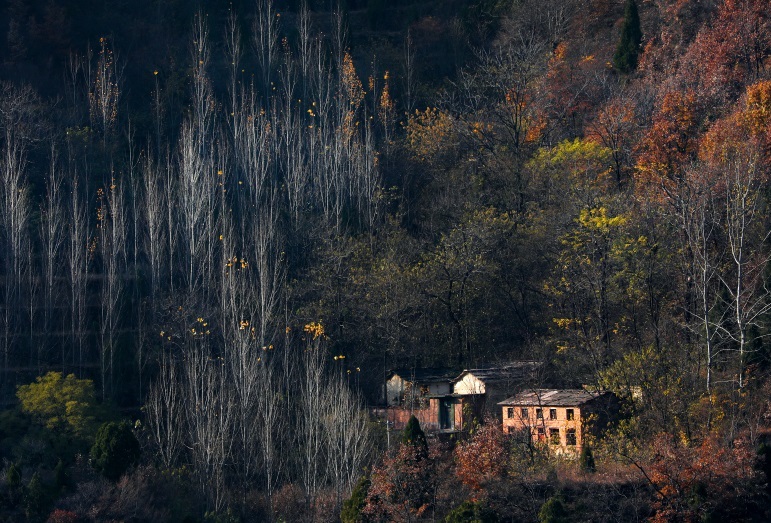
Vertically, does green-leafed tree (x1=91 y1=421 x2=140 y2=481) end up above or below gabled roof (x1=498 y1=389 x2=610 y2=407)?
Answer: below

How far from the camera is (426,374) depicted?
123 ft

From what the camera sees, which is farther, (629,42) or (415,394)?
(629,42)

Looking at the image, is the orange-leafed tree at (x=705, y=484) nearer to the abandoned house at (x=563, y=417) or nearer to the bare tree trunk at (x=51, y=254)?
the abandoned house at (x=563, y=417)

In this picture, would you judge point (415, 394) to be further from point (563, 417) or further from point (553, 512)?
point (553, 512)

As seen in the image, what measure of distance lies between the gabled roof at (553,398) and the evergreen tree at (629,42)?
22.8 meters

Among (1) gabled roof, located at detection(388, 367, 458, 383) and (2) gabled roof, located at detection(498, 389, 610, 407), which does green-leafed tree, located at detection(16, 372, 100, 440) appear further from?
(2) gabled roof, located at detection(498, 389, 610, 407)

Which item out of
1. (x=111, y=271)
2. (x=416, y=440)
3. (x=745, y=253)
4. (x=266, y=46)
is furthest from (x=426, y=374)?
(x=266, y=46)

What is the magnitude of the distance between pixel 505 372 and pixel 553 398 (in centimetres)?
356

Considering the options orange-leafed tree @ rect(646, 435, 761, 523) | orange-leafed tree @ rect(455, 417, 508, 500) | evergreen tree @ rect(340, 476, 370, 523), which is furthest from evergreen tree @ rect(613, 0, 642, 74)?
evergreen tree @ rect(340, 476, 370, 523)

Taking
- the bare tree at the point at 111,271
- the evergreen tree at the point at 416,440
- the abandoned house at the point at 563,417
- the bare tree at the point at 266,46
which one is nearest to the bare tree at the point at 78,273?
the bare tree at the point at 111,271

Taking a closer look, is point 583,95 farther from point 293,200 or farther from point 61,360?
point 61,360

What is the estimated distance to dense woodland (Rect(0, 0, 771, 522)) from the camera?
96.5ft

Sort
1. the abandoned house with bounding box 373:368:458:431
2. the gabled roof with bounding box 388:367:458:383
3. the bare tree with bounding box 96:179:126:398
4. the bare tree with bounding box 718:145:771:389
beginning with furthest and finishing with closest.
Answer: the bare tree with bounding box 96:179:126:398 < the gabled roof with bounding box 388:367:458:383 < the abandoned house with bounding box 373:368:458:431 < the bare tree with bounding box 718:145:771:389

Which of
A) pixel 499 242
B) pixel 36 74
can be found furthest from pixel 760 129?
pixel 36 74
